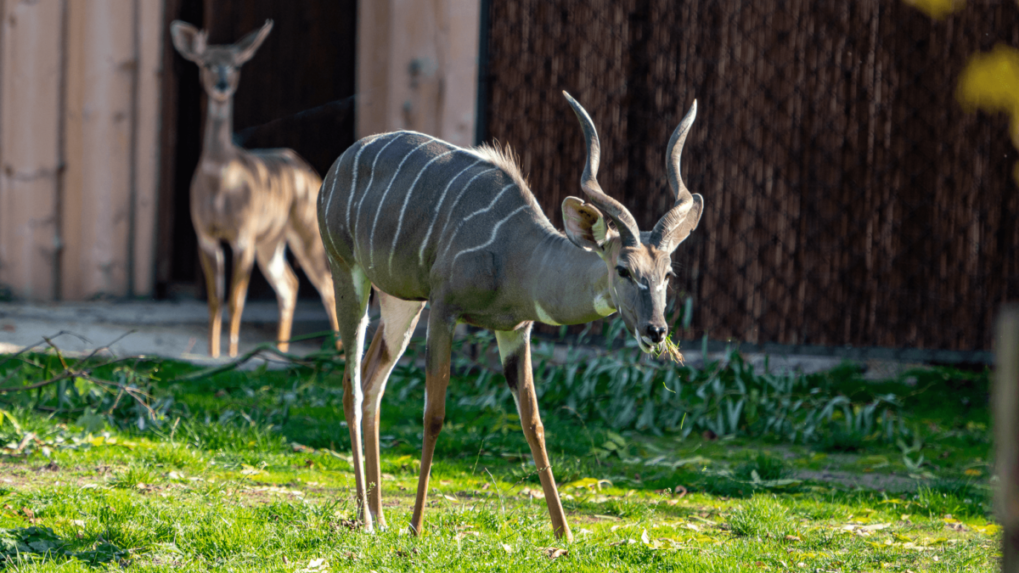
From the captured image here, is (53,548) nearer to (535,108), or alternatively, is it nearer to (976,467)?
(976,467)

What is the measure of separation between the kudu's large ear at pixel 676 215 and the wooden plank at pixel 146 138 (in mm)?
6386

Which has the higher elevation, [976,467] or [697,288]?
[697,288]

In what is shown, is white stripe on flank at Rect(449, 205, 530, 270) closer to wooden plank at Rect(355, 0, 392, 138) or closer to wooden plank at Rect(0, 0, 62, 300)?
wooden plank at Rect(355, 0, 392, 138)

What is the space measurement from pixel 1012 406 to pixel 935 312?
5.38 m

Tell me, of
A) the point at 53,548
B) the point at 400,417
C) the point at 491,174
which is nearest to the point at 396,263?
the point at 491,174

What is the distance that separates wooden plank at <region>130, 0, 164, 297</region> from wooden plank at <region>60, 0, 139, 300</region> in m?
0.10

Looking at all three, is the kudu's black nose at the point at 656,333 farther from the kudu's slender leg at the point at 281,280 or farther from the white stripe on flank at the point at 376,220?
the kudu's slender leg at the point at 281,280

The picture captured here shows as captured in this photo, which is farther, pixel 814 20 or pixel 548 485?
pixel 814 20

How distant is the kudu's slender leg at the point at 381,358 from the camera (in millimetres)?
3580

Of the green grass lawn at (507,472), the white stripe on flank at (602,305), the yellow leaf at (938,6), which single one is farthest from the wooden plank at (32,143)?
the white stripe on flank at (602,305)

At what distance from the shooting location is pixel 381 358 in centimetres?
375

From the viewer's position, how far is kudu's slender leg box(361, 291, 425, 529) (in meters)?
3.58

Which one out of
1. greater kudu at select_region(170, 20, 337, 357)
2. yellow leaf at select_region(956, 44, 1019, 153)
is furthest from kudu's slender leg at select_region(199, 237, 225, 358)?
yellow leaf at select_region(956, 44, 1019, 153)

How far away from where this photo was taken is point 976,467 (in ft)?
16.0
